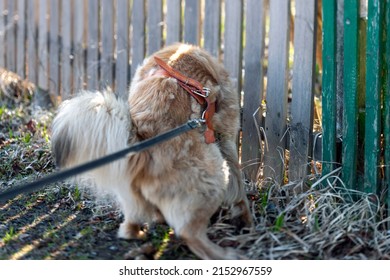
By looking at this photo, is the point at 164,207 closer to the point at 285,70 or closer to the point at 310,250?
the point at 310,250

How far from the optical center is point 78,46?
6391 mm

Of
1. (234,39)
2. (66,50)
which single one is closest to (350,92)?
(234,39)

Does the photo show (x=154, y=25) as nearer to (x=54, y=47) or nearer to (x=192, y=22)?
(x=192, y=22)

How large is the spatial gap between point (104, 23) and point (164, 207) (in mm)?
2980

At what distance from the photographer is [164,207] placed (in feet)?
11.4

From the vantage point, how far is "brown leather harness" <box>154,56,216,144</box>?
3.73 meters

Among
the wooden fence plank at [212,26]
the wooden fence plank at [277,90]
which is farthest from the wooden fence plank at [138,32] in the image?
the wooden fence plank at [277,90]

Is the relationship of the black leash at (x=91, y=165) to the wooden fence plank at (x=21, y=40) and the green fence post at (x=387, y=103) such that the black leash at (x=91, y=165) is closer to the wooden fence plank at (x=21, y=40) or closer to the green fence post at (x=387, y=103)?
the green fence post at (x=387, y=103)

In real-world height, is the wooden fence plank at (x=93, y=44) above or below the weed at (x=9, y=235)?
above

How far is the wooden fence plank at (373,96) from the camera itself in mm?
3736

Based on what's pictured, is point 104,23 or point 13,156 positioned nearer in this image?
point 13,156

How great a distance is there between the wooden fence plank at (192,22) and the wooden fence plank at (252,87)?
645mm

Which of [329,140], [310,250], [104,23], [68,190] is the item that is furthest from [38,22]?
[310,250]

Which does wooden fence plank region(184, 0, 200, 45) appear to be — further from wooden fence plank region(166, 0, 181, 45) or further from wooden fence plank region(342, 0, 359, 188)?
wooden fence plank region(342, 0, 359, 188)
